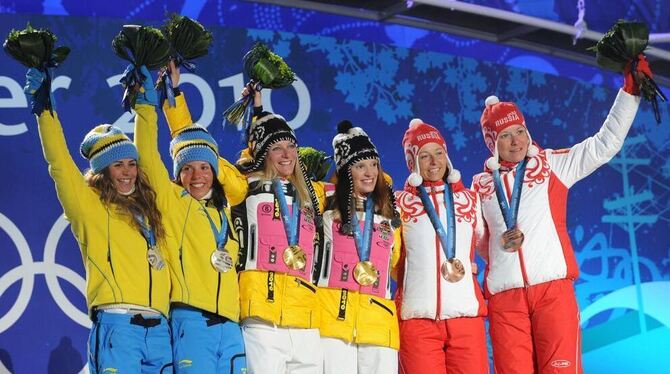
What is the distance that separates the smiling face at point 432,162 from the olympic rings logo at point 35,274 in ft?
6.31

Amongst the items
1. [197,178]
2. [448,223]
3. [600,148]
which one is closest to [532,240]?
[448,223]

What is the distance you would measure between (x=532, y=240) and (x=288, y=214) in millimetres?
1165

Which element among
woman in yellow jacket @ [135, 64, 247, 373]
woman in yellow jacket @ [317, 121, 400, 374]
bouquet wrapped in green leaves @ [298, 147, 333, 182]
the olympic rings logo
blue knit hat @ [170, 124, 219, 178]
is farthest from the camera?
the olympic rings logo

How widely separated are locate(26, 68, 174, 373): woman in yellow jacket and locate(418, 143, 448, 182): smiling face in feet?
4.25

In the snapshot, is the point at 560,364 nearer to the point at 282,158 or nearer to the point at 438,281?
the point at 438,281

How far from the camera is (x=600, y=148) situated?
4.88 m

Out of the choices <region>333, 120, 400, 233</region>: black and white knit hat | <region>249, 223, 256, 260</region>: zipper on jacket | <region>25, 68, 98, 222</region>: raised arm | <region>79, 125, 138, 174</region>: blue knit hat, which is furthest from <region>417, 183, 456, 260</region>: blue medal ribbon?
<region>25, 68, 98, 222</region>: raised arm

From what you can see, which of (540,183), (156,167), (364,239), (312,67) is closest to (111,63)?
(312,67)

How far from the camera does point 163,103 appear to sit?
4.48 m

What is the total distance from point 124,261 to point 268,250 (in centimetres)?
62

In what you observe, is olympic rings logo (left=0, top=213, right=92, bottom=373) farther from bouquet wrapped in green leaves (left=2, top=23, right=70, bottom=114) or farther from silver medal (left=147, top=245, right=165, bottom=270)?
bouquet wrapped in green leaves (left=2, top=23, right=70, bottom=114)

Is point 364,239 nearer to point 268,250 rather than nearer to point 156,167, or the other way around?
point 268,250

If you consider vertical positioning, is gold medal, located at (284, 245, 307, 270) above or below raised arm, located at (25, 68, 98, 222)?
below

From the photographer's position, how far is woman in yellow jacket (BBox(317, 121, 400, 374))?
450 centimetres
